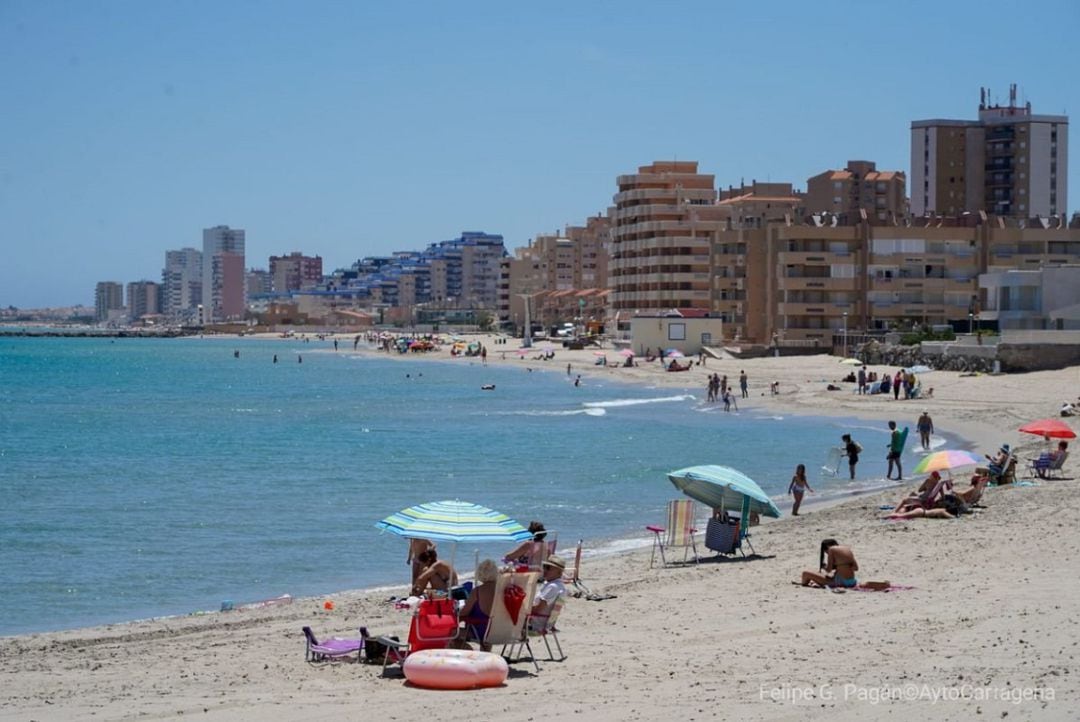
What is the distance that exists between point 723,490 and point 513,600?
6805 millimetres

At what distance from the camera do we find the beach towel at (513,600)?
38.4 feet

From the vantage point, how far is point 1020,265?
76500 mm

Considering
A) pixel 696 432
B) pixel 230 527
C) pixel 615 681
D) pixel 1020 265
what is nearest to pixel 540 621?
pixel 615 681

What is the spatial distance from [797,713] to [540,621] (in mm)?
3508

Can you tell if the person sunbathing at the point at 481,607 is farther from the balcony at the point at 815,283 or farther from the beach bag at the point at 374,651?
the balcony at the point at 815,283

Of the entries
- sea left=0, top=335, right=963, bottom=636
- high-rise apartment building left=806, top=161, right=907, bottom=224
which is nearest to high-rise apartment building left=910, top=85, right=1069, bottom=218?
high-rise apartment building left=806, top=161, right=907, bottom=224

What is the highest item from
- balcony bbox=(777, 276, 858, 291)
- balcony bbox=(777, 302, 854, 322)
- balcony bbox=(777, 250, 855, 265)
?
balcony bbox=(777, 250, 855, 265)

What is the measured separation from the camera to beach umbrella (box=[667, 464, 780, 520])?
699 inches

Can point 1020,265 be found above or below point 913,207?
below

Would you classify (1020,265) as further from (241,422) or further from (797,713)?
(797,713)

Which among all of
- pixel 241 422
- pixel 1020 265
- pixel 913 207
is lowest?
pixel 241 422

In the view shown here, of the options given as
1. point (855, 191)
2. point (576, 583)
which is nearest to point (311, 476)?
point (576, 583)

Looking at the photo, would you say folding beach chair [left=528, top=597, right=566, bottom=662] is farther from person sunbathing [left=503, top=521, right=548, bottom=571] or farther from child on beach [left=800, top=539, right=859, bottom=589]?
child on beach [left=800, top=539, right=859, bottom=589]

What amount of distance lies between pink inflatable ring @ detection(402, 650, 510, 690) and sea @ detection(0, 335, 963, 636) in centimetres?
281
